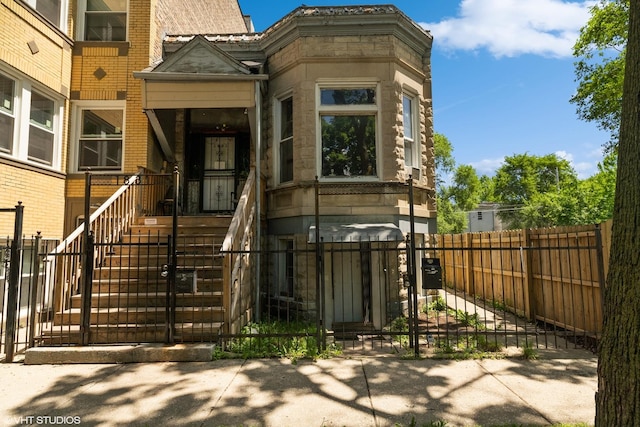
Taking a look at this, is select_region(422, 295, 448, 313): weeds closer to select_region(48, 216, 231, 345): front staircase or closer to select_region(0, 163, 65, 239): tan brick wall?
select_region(48, 216, 231, 345): front staircase

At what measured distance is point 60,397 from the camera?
397 centimetres

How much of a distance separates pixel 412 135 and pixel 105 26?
845 centimetres

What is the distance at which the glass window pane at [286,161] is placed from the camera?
8656mm

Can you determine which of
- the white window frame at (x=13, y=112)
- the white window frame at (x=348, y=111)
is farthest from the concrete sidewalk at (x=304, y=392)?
the white window frame at (x=13, y=112)

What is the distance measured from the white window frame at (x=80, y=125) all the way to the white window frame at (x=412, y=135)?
22.8ft

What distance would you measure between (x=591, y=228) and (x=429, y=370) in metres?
3.87

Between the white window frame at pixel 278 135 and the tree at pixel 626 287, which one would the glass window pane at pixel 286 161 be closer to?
the white window frame at pixel 278 135

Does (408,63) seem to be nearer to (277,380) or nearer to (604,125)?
(277,380)

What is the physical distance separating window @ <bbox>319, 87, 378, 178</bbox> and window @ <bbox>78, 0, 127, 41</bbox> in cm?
566


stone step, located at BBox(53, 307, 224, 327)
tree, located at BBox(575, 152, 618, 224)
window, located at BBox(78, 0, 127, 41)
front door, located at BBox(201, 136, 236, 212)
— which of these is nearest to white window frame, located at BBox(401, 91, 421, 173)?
front door, located at BBox(201, 136, 236, 212)

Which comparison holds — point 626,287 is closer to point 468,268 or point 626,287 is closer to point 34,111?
point 468,268

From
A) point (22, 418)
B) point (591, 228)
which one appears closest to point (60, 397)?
point (22, 418)

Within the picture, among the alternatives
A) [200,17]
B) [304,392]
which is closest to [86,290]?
[304,392]

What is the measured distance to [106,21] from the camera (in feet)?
30.4
